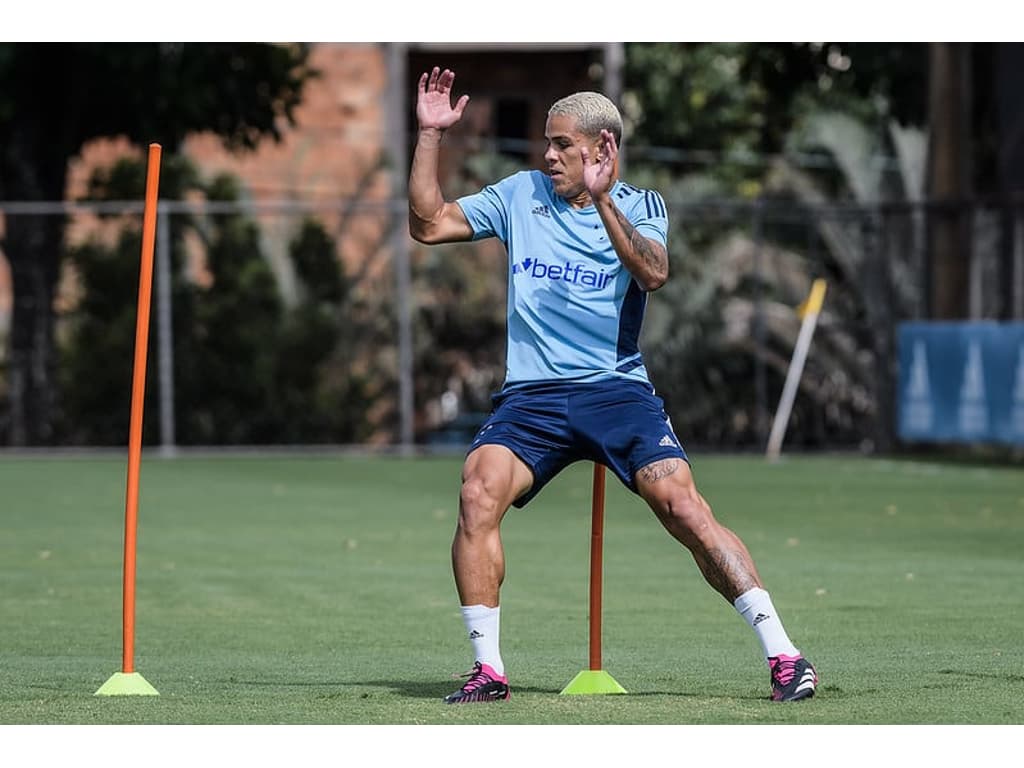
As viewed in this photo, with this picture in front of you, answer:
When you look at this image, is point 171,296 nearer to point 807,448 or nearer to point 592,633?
point 807,448

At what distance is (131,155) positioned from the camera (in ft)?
93.0

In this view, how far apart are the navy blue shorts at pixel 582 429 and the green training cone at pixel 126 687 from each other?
1314 mm

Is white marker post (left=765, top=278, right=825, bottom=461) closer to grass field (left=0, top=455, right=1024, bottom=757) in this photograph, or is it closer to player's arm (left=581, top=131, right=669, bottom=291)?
grass field (left=0, top=455, right=1024, bottom=757)

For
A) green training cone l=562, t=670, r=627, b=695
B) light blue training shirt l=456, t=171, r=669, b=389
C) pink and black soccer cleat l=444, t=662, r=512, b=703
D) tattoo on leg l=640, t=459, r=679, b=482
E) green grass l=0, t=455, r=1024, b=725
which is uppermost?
light blue training shirt l=456, t=171, r=669, b=389

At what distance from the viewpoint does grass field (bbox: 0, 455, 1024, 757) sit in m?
7.17

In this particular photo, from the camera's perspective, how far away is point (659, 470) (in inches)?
286

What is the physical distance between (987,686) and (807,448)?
17.9m

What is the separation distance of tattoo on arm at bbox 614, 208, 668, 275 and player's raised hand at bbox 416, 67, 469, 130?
715 mm

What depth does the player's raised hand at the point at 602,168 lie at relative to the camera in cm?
698

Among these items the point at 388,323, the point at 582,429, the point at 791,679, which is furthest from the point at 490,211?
the point at 388,323

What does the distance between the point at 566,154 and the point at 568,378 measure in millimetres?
709

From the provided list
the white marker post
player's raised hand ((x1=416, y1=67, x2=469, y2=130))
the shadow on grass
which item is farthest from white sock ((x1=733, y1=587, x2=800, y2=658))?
the white marker post

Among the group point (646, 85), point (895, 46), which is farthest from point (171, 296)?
point (646, 85)

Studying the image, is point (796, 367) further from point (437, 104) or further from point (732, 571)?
point (732, 571)
